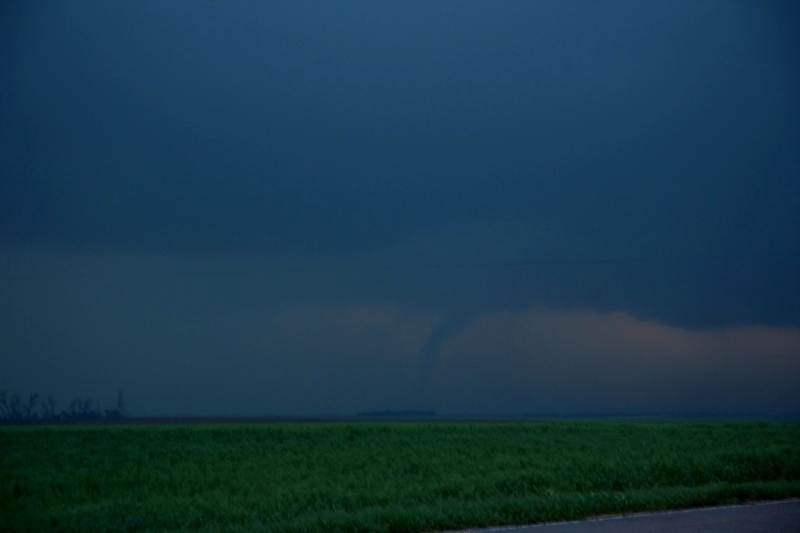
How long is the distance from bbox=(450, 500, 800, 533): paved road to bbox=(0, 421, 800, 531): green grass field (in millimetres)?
649

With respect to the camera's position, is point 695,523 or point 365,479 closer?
point 695,523

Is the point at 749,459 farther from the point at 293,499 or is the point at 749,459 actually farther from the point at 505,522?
the point at 293,499

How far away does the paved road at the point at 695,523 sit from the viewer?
38.3 ft

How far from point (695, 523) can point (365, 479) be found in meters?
7.58

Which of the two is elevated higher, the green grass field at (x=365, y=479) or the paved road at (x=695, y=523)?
the green grass field at (x=365, y=479)

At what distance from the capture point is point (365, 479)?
17.6 metres

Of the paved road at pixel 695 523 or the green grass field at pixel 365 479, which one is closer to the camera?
the paved road at pixel 695 523

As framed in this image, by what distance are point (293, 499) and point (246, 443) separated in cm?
1459

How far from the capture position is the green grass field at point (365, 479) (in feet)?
42.2

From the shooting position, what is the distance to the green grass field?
1288 cm

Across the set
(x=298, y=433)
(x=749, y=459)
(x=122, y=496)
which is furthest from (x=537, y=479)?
(x=298, y=433)

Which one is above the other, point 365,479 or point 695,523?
point 365,479

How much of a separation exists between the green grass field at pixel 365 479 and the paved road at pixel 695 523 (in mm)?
649

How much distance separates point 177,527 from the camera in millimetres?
12383
